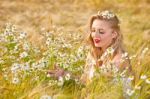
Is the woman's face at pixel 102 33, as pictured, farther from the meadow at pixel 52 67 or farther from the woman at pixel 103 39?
the meadow at pixel 52 67

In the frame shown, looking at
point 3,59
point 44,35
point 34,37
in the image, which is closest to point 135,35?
point 34,37

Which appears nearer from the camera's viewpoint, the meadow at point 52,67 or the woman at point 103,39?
the meadow at point 52,67

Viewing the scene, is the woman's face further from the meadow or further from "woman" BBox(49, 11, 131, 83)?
the meadow

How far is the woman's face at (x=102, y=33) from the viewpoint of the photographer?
5023 mm

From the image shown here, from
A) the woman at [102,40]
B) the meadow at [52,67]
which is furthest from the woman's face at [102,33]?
the meadow at [52,67]

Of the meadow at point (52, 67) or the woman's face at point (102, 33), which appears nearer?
the meadow at point (52, 67)

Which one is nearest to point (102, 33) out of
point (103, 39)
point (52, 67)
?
point (103, 39)

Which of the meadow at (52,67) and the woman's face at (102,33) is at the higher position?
the woman's face at (102,33)

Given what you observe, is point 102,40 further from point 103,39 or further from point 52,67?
point 52,67

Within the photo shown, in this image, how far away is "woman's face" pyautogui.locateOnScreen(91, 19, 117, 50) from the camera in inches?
198

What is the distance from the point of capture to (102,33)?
16.6ft

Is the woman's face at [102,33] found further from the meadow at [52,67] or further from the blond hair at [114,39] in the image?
the meadow at [52,67]

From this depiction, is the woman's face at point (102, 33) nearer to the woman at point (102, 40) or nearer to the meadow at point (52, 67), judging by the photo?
the woman at point (102, 40)

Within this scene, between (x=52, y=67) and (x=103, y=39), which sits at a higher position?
(x=103, y=39)
